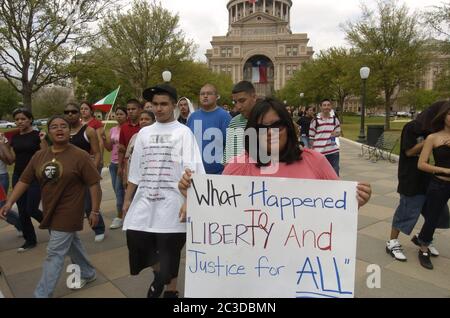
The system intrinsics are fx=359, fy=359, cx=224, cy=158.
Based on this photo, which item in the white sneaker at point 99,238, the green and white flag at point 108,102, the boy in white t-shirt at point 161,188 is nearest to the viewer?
the boy in white t-shirt at point 161,188

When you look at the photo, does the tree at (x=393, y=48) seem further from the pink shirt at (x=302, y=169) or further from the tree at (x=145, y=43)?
the pink shirt at (x=302, y=169)

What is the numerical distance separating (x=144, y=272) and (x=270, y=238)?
2.16 meters

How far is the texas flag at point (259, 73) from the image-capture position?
113m

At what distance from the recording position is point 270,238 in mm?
2283

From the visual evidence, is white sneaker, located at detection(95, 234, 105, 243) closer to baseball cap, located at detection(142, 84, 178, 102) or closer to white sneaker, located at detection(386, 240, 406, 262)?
baseball cap, located at detection(142, 84, 178, 102)

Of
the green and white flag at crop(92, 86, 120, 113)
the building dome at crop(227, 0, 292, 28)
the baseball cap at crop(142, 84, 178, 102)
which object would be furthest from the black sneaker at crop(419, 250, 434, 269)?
the building dome at crop(227, 0, 292, 28)

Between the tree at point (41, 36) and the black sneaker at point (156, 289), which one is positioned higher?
the tree at point (41, 36)

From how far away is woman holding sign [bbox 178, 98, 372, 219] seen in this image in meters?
2.30

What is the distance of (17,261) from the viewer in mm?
4359

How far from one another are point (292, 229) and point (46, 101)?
57.3 metres

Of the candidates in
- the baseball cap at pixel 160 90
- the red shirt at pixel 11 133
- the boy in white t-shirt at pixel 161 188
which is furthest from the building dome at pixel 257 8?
the boy in white t-shirt at pixel 161 188

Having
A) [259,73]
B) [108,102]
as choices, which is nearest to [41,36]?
[108,102]

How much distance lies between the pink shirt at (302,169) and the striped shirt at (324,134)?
477 centimetres

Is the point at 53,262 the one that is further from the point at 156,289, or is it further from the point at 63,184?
the point at 156,289
